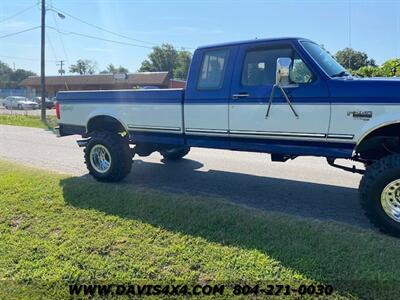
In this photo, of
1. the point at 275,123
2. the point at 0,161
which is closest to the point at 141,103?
the point at 275,123

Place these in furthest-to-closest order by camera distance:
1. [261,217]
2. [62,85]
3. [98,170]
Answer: [62,85], [98,170], [261,217]

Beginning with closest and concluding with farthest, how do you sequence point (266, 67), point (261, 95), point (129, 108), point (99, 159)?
point (261, 95) → point (266, 67) → point (129, 108) → point (99, 159)

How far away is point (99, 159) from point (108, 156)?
27cm

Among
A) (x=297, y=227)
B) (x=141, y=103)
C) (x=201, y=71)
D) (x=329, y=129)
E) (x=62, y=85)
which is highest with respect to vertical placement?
(x=62, y=85)

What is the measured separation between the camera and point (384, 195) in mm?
4227

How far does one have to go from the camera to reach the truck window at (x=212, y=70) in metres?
5.42

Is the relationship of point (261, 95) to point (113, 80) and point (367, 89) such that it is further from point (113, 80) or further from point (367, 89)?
point (113, 80)

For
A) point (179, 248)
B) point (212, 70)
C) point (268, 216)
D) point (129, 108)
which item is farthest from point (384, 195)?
point (129, 108)

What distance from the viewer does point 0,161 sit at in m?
8.76

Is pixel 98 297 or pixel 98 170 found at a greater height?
pixel 98 170

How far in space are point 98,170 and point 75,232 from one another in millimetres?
2208

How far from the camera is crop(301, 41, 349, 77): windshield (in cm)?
473

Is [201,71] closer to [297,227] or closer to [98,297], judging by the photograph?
[297,227]

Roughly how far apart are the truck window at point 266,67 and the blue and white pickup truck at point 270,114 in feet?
0.04
